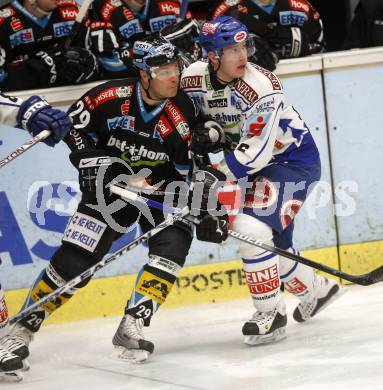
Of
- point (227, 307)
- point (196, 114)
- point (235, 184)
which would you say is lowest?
point (227, 307)

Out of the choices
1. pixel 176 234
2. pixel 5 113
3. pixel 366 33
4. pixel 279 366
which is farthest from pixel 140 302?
pixel 366 33

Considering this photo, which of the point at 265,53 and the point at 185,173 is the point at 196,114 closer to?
the point at 185,173

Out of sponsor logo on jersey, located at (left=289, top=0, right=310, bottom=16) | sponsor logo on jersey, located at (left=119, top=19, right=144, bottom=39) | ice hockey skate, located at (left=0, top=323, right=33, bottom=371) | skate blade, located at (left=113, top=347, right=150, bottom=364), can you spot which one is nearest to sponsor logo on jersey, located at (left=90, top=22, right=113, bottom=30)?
sponsor logo on jersey, located at (left=119, top=19, right=144, bottom=39)

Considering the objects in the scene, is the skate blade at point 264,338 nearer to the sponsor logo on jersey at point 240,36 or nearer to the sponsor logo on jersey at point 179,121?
the sponsor logo on jersey at point 179,121

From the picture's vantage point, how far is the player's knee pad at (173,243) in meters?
4.55

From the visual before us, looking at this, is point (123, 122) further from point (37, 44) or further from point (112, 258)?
point (37, 44)

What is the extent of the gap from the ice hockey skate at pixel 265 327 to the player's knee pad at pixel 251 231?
0.29 metres

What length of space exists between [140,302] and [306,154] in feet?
3.07

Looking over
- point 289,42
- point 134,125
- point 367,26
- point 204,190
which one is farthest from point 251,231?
point 367,26

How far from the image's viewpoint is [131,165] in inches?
185

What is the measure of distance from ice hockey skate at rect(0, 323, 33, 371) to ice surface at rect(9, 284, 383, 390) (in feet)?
0.27

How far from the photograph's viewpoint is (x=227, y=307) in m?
5.45

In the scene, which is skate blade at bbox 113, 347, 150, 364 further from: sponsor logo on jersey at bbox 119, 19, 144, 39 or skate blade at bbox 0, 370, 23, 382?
sponsor logo on jersey at bbox 119, 19, 144, 39

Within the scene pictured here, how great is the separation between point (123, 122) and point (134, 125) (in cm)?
5
